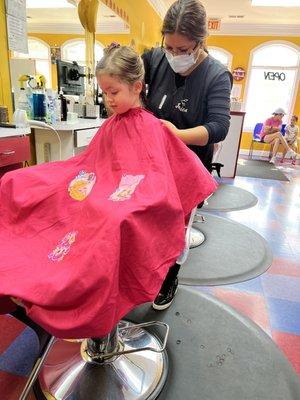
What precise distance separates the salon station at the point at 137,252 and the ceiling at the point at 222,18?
0.20ft

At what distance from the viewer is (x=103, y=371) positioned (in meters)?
1.24

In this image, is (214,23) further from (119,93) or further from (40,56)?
(119,93)

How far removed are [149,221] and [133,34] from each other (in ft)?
15.8

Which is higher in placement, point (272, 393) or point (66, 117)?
point (66, 117)

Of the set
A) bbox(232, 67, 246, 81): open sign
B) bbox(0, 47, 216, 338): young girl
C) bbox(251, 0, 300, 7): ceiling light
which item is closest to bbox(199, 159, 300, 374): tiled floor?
bbox(0, 47, 216, 338): young girl

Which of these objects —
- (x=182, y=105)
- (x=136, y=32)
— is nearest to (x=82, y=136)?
(x=182, y=105)

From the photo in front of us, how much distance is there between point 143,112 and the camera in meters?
1.16

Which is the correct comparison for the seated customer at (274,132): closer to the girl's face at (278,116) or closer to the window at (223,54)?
the girl's face at (278,116)

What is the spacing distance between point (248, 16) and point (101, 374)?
23.4 feet

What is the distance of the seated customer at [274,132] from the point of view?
667cm

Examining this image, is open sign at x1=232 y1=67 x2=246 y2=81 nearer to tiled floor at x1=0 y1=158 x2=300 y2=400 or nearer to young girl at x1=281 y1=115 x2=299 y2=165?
young girl at x1=281 y1=115 x2=299 y2=165

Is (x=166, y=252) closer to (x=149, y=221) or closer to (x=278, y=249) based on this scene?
(x=149, y=221)

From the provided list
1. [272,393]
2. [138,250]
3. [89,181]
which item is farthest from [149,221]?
[272,393]

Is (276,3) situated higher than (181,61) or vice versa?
(276,3)
